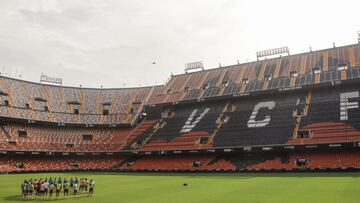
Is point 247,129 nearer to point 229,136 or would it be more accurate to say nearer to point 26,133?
point 229,136

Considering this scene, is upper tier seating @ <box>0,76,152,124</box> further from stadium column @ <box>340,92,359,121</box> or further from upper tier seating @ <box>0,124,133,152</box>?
stadium column @ <box>340,92,359,121</box>

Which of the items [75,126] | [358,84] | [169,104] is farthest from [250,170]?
[75,126]

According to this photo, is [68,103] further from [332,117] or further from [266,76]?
[332,117]

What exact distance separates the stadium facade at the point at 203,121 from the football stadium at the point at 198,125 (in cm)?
21

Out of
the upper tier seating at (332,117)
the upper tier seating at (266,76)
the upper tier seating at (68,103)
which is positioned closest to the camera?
the upper tier seating at (332,117)

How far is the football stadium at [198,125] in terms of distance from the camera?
165ft

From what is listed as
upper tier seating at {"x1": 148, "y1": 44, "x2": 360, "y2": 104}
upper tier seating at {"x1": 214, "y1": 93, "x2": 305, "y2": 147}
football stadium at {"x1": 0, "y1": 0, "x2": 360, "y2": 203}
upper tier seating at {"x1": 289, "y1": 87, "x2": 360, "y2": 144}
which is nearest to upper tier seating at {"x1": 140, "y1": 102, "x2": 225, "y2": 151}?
football stadium at {"x1": 0, "y1": 0, "x2": 360, "y2": 203}

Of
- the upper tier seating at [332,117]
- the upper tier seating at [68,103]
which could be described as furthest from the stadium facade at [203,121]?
the upper tier seating at [68,103]

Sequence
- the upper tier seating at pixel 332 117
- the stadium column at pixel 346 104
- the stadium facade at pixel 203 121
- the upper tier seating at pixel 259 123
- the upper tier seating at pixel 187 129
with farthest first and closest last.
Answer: the upper tier seating at pixel 187 129 → the upper tier seating at pixel 259 123 → the stadium column at pixel 346 104 → the stadium facade at pixel 203 121 → the upper tier seating at pixel 332 117

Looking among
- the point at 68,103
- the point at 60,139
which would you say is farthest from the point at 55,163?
the point at 68,103

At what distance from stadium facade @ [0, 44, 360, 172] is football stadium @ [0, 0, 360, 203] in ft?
0.68

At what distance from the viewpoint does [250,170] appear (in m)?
51.4

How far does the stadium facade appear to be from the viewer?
2079 inches

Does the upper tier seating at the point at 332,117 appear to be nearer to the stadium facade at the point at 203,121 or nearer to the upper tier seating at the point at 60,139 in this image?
the stadium facade at the point at 203,121
